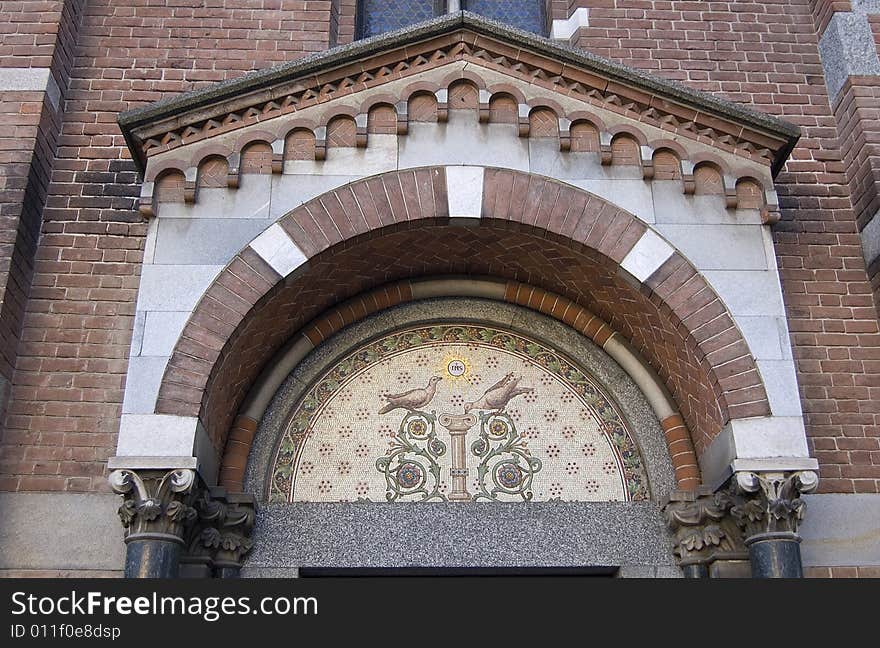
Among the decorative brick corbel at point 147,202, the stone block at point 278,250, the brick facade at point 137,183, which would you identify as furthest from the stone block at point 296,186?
the decorative brick corbel at point 147,202

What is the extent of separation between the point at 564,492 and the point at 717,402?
1369mm

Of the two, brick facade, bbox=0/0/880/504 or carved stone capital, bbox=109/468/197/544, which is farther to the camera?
brick facade, bbox=0/0/880/504

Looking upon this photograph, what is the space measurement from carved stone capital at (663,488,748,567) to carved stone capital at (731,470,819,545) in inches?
10.4

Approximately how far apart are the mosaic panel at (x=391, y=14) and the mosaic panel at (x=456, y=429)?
10.9 feet

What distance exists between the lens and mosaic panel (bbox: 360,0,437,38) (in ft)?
31.7

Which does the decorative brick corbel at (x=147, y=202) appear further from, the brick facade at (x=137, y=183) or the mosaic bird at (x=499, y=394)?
the mosaic bird at (x=499, y=394)

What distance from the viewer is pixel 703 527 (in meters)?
6.88

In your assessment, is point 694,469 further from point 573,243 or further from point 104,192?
point 104,192

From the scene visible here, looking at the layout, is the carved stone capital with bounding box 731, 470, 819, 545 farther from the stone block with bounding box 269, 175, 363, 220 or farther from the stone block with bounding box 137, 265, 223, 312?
the stone block with bounding box 137, 265, 223, 312

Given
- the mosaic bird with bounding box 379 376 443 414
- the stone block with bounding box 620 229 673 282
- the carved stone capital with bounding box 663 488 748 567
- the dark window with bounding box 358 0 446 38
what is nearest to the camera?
the carved stone capital with bounding box 663 488 748 567

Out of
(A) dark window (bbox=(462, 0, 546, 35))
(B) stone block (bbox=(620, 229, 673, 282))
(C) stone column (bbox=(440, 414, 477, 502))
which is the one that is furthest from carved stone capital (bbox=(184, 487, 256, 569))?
(A) dark window (bbox=(462, 0, 546, 35))

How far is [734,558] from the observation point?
671cm

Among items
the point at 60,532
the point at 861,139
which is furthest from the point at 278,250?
the point at 861,139

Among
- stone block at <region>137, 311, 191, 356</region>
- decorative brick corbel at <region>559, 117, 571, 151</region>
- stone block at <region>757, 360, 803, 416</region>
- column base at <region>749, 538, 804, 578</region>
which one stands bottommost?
column base at <region>749, 538, 804, 578</region>
